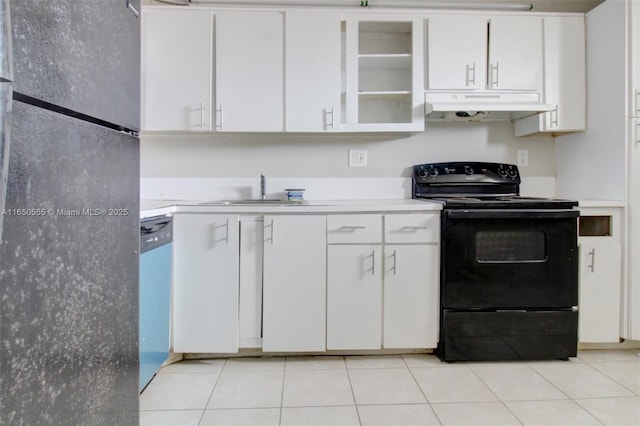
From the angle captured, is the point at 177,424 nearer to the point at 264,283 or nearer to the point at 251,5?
the point at 264,283

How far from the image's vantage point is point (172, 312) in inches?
72.7

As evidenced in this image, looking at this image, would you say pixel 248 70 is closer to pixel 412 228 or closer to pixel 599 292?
→ pixel 412 228

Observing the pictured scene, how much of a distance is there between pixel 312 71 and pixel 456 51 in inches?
33.7

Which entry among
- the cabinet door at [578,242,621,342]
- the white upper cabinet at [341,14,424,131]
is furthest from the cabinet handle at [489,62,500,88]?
the cabinet door at [578,242,621,342]

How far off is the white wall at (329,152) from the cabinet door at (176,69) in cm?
26

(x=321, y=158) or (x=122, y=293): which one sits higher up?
(x=321, y=158)

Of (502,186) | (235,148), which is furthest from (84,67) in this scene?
(502,186)

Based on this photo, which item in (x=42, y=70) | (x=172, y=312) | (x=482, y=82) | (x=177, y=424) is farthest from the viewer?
(x=482, y=82)

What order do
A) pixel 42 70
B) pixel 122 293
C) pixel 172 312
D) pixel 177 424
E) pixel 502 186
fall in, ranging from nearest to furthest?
pixel 42 70
pixel 122 293
pixel 177 424
pixel 172 312
pixel 502 186

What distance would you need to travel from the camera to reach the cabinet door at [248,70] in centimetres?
207

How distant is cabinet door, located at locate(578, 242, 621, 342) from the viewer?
1.94 meters

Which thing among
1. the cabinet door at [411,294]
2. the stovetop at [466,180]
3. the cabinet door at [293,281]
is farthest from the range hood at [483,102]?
the cabinet door at [293,281]

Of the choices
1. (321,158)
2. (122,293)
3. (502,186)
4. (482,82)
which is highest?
(482,82)

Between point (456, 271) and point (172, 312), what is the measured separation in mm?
1470
